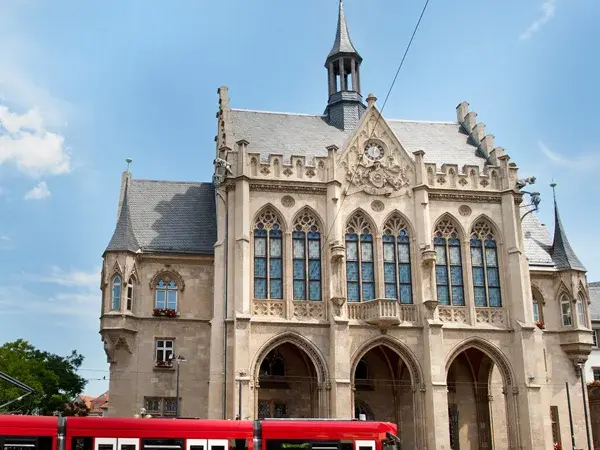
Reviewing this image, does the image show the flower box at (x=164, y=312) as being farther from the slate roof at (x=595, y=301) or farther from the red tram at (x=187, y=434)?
the slate roof at (x=595, y=301)

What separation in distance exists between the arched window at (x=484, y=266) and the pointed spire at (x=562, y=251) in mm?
4853

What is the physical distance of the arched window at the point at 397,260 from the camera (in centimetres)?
3972

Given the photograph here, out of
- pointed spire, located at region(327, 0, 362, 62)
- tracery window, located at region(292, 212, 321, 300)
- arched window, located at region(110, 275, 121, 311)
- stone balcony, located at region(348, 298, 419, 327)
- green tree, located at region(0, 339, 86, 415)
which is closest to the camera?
stone balcony, located at region(348, 298, 419, 327)

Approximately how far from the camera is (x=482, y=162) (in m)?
45.2

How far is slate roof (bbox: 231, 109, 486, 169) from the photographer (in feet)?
144

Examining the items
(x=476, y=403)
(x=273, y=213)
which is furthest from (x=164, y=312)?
(x=476, y=403)

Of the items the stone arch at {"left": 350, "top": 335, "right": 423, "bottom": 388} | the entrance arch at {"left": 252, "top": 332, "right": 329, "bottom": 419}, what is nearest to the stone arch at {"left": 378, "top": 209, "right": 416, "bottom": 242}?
the stone arch at {"left": 350, "top": 335, "right": 423, "bottom": 388}

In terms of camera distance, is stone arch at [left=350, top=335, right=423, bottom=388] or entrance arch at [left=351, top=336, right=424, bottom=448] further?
entrance arch at [left=351, top=336, right=424, bottom=448]

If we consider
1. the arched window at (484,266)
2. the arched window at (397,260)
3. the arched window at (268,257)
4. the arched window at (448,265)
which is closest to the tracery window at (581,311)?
the arched window at (484,266)

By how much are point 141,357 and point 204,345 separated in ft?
10.3

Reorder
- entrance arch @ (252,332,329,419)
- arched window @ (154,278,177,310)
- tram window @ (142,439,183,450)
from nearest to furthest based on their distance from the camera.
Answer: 1. tram window @ (142,439,183,450)
2. entrance arch @ (252,332,329,419)
3. arched window @ (154,278,177,310)

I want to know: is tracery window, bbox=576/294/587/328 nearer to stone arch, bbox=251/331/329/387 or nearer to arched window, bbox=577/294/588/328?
arched window, bbox=577/294/588/328

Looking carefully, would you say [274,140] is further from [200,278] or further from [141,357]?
[141,357]

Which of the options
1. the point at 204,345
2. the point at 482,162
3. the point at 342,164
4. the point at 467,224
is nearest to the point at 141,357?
the point at 204,345
